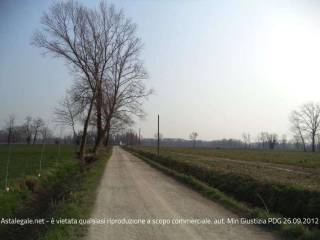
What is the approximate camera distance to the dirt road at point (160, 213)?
30.0 feet

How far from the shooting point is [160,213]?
11766mm

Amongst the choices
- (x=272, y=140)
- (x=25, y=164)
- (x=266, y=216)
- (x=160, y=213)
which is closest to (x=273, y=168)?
(x=266, y=216)

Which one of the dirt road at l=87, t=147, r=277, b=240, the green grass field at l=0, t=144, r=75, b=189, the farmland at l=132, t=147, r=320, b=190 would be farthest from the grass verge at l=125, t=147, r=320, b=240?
the green grass field at l=0, t=144, r=75, b=189

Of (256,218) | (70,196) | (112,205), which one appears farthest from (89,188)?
(256,218)

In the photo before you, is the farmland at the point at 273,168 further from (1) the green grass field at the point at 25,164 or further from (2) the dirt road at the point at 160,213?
(1) the green grass field at the point at 25,164

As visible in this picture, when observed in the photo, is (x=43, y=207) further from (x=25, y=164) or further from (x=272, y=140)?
(x=272, y=140)

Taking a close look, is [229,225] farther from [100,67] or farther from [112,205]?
[100,67]

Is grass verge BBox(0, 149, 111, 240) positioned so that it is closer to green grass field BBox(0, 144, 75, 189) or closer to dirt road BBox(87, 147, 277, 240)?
dirt road BBox(87, 147, 277, 240)

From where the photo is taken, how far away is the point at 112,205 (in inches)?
521

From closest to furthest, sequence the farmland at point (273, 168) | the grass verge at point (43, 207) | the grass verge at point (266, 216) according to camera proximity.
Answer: the grass verge at point (266, 216) → the grass verge at point (43, 207) → the farmland at point (273, 168)

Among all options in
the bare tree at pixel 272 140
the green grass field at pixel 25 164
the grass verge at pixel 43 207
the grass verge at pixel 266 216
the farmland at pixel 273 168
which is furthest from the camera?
the bare tree at pixel 272 140

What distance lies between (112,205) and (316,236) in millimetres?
6695

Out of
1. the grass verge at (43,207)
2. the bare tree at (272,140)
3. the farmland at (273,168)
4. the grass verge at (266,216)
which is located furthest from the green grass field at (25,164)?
the bare tree at (272,140)

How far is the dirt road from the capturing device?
30.0ft
